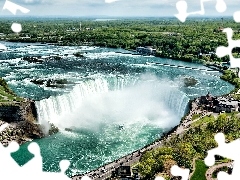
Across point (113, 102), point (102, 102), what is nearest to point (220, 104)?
point (113, 102)

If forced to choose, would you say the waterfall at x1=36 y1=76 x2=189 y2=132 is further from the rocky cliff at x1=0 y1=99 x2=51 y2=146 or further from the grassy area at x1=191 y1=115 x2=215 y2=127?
the grassy area at x1=191 y1=115 x2=215 y2=127

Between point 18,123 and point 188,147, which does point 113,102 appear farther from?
point 188,147

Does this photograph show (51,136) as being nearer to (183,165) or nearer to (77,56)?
(183,165)

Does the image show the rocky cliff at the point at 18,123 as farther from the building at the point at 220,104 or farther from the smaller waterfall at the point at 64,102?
the building at the point at 220,104

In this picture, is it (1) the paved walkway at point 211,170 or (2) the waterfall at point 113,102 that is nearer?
(1) the paved walkway at point 211,170

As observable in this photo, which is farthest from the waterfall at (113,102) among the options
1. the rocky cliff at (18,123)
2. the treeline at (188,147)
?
the treeline at (188,147)

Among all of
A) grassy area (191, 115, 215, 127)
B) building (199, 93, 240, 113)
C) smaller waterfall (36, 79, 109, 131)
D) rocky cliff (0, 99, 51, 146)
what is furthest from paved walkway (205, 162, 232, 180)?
smaller waterfall (36, 79, 109, 131)
